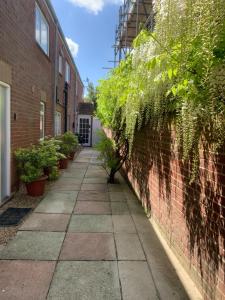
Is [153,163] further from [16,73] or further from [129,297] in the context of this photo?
[16,73]

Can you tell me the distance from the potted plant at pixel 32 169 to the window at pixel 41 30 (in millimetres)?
3716

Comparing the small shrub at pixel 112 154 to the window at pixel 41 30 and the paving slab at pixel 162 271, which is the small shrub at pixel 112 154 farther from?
the paving slab at pixel 162 271

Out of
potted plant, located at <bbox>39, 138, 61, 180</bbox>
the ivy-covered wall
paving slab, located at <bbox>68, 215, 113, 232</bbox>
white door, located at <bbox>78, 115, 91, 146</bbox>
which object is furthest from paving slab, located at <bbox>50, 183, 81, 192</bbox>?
white door, located at <bbox>78, 115, 91, 146</bbox>

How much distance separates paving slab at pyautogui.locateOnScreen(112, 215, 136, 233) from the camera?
4.26 metres

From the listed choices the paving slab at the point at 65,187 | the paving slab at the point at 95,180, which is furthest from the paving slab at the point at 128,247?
the paving slab at the point at 95,180

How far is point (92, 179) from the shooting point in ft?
26.8

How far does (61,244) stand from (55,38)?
8851 mm

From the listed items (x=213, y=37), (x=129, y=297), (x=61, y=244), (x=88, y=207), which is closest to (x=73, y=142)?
(x=88, y=207)

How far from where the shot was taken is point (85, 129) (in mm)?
20516

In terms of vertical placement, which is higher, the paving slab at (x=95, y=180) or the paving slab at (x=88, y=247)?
the paving slab at (x=95, y=180)

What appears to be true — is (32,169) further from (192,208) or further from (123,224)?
(192,208)

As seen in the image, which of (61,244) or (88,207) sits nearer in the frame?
(61,244)

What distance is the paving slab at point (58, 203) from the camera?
5.13m

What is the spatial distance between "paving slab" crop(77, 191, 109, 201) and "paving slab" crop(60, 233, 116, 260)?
1.98 meters
